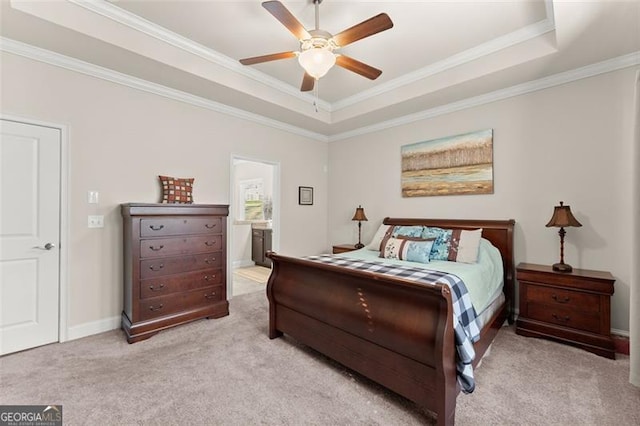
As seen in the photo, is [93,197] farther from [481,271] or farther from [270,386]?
[481,271]

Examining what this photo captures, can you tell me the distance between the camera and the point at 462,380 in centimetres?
168

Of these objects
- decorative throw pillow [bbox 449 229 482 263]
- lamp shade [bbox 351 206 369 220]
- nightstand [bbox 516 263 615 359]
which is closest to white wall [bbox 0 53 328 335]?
lamp shade [bbox 351 206 369 220]

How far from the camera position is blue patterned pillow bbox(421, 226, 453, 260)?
3123mm

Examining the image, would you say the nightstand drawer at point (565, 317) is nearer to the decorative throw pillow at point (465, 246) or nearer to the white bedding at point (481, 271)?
the white bedding at point (481, 271)

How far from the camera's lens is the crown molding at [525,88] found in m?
2.73

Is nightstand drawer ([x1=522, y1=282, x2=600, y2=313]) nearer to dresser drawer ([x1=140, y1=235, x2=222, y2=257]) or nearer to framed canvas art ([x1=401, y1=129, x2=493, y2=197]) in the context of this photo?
framed canvas art ([x1=401, y1=129, x2=493, y2=197])

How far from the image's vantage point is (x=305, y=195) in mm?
5086

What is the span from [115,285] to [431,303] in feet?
10.3

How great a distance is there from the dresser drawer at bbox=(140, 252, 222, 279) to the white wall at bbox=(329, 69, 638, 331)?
2.85 meters

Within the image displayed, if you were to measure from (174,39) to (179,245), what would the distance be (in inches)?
80.7

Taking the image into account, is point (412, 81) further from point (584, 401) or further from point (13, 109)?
point (13, 109)

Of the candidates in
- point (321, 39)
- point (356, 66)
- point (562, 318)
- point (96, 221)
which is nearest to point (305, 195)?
point (356, 66)

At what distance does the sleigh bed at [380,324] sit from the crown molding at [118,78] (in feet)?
7.55

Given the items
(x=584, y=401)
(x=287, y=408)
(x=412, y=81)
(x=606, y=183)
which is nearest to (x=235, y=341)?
(x=287, y=408)
